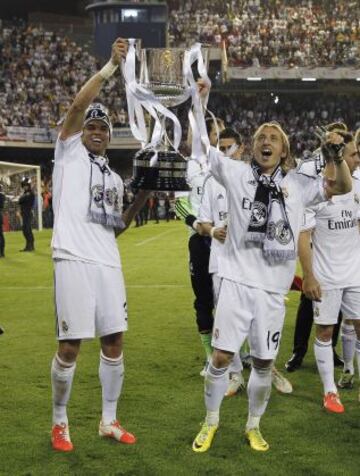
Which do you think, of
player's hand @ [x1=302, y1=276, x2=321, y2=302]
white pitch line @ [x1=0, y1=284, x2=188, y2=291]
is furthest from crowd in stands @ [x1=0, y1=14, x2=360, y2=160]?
player's hand @ [x1=302, y1=276, x2=321, y2=302]

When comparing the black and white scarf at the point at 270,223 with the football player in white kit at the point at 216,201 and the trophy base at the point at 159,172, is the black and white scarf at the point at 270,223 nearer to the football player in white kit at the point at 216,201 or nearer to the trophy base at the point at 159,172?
the trophy base at the point at 159,172

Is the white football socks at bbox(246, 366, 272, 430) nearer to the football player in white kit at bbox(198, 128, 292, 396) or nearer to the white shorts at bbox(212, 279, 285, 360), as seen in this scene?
the white shorts at bbox(212, 279, 285, 360)

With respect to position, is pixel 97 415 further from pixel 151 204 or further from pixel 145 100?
pixel 151 204

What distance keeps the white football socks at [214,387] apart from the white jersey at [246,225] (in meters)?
0.59

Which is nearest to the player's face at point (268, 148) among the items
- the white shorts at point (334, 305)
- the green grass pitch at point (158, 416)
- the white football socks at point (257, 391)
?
the white football socks at point (257, 391)

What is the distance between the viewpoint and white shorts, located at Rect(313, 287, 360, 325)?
Result: 18.0 ft

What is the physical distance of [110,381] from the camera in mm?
4797

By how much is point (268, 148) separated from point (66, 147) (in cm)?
122

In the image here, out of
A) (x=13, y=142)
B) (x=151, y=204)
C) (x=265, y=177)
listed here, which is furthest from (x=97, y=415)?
(x=13, y=142)

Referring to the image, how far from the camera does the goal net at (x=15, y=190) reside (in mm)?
25516

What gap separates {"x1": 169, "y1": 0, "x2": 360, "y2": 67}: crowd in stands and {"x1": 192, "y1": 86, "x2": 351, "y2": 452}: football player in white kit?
36430mm

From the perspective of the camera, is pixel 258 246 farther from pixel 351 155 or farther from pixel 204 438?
pixel 351 155

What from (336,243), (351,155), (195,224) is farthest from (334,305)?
(195,224)

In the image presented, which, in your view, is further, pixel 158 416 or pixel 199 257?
pixel 199 257
